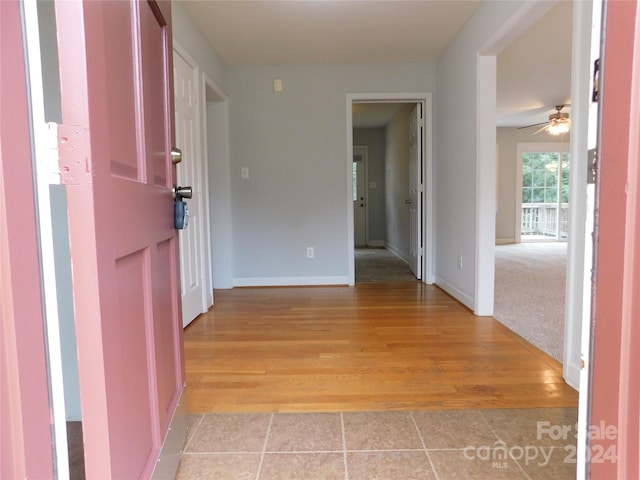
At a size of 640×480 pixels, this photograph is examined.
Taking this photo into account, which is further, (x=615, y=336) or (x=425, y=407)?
(x=425, y=407)

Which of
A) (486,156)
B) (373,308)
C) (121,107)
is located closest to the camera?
(121,107)

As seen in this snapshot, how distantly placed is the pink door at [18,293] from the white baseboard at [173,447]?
453 mm

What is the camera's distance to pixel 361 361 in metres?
1.98

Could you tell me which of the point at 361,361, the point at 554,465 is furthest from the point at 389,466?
the point at 361,361

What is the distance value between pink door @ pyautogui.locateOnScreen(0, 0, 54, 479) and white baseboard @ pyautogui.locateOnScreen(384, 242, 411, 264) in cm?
461

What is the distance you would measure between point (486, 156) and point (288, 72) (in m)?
2.18

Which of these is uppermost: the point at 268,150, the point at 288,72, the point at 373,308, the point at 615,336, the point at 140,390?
the point at 288,72

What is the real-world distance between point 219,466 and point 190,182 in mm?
2062

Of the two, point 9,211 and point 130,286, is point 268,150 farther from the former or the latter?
point 9,211

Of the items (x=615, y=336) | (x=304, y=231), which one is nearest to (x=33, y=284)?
(x=615, y=336)

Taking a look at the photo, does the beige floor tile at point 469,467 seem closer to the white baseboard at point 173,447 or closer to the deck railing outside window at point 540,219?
the white baseboard at point 173,447

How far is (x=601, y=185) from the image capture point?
1.91 ft

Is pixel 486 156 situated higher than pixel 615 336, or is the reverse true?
pixel 486 156

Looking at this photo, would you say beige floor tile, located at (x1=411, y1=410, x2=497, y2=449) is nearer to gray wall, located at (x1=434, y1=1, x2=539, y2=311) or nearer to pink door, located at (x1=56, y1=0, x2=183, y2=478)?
pink door, located at (x1=56, y1=0, x2=183, y2=478)
